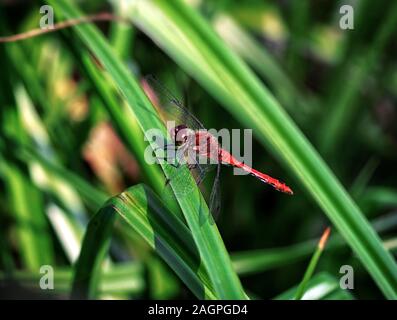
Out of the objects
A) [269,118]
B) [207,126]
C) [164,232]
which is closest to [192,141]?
[269,118]

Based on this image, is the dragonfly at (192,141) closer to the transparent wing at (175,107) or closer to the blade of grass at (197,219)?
the transparent wing at (175,107)

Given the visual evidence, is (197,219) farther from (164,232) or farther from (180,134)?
(180,134)

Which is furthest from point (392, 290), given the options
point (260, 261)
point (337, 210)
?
point (260, 261)

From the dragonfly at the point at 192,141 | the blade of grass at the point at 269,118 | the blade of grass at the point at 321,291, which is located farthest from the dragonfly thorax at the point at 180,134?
the blade of grass at the point at 321,291

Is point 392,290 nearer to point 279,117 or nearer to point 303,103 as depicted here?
point 279,117

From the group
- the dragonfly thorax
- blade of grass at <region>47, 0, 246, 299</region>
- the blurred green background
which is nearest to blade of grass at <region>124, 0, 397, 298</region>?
the blurred green background

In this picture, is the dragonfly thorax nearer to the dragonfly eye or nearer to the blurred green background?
the dragonfly eye

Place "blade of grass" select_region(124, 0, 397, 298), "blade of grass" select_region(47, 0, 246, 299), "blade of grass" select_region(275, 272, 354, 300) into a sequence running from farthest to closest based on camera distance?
"blade of grass" select_region(275, 272, 354, 300)
"blade of grass" select_region(124, 0, 397, 298)
"blade of grass" select_region(47, 0, 246, 299)
